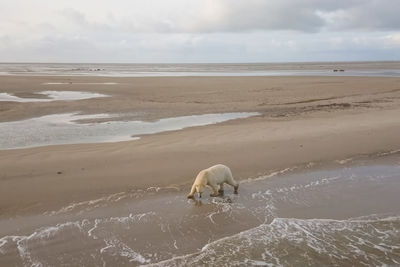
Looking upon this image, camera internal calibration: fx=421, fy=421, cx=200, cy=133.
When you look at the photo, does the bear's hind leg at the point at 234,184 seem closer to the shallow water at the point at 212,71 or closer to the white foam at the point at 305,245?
the white foam at the point at 305,245

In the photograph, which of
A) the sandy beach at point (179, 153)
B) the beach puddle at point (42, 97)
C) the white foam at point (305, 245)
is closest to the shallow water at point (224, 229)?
the white foam at point (305, 245)

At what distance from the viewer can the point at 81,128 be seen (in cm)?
1580

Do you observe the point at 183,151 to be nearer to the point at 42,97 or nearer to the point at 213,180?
the point at 213,180

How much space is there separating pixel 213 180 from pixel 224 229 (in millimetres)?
1627

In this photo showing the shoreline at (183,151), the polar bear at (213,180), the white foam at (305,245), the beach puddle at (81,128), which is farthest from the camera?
the beach puddle at (81,128)

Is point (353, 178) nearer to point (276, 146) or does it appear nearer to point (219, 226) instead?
point (276, 146)

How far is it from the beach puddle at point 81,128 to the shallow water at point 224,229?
19.3 ft

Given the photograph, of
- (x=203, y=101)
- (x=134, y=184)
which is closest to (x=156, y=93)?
(x=203, y=101)

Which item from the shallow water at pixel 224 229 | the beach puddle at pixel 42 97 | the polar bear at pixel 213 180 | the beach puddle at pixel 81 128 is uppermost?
the polar bear at pixel 213 180

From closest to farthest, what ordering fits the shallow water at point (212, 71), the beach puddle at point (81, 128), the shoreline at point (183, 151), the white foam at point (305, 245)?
the white foam at point (305, 245) < the shoreline at point (183, 151) < the beach puddle at point (81, 128) < the shallow water at point (212, 71)

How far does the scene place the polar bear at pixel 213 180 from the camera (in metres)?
8.23

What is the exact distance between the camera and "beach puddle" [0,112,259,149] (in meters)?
13.5

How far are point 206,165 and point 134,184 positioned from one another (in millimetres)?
2153

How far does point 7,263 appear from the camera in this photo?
5.69 m
